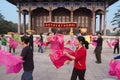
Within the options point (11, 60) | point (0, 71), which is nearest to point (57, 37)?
point (11, 60)

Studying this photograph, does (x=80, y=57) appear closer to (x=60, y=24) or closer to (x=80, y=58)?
(x=80, y=58)

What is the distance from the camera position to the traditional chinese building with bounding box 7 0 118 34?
43.5 meters

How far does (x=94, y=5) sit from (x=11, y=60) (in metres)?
37.6

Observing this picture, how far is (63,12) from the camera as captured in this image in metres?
45.1

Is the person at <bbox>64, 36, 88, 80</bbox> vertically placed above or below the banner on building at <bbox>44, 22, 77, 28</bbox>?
below

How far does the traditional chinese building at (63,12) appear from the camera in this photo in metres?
43.5

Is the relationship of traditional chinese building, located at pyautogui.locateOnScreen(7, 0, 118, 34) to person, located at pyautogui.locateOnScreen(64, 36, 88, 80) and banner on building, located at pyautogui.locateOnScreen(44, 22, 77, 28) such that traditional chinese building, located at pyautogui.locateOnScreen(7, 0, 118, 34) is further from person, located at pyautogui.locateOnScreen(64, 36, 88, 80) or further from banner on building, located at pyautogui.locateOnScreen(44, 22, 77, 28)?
person, located at pyautogui.locateOnScreen(64, 36, 88, 80)

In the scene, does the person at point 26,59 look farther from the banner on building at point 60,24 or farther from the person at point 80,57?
the banner on building at point 60,24

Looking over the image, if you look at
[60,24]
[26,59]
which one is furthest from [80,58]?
[60,24]

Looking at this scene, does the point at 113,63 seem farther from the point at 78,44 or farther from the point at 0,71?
the point at 0,71

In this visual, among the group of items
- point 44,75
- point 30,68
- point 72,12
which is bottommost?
point 44,75

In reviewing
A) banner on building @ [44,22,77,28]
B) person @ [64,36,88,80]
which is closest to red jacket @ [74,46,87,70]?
person @ [64,36,88,80]

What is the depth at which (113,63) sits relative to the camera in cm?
787

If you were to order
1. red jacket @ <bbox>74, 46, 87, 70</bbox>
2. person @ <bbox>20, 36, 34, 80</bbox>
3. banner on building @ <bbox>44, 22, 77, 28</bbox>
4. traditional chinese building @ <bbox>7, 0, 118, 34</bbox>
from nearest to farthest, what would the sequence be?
1. person @ <bbox>20, 36, 34, 80</bbox>
2. red jacket @ <bbox>74, 46, 87, 70</bbox>
3. banner on building @ <bbox>44, 22, 77, 28</bbox>
4. traditional chinese building @ <bbox>7, 0, 118, 34</bbox>
